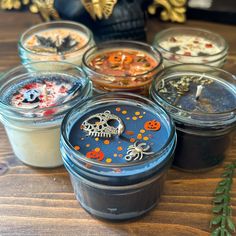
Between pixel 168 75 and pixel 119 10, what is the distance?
0.30 m

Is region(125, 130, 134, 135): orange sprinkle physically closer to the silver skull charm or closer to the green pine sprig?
the silver skull charm

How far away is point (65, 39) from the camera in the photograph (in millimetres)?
960

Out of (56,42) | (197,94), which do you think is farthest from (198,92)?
(56,42)

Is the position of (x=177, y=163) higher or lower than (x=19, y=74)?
lower

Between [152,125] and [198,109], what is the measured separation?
0.31 ft

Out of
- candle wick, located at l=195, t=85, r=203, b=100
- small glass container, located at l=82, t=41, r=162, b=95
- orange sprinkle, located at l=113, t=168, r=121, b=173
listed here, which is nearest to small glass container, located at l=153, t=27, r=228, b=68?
small glass container, located at l=82, t=41, r=162, b=95

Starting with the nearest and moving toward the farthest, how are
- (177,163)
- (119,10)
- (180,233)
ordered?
(180,233) → (177,163) → (119,10)

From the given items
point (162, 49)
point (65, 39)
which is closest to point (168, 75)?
point (162, 49)

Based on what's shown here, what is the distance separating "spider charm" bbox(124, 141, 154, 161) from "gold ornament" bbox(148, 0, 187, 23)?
64cm

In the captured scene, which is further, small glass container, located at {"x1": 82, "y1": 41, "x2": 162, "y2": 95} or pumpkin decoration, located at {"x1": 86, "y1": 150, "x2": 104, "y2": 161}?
small glass container, located at {"x1": 82, "y1": 41, "x2": 162, "y2": 95}

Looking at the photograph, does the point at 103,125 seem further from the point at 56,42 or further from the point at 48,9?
the point at 48,9

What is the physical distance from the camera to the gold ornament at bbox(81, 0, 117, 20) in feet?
3.21

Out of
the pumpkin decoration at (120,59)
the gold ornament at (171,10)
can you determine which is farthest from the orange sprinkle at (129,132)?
the gold ornament at (171,10)

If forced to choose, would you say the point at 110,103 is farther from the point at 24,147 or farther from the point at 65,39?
the point at 65,39
